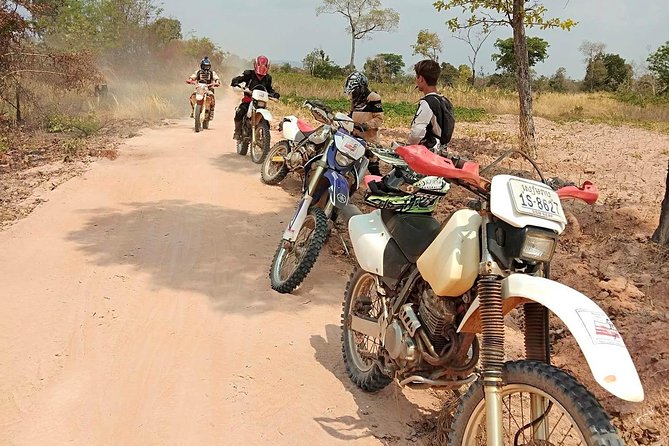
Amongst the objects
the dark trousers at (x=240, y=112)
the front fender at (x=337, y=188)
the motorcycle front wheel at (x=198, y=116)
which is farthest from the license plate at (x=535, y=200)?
the motorcycle front wheel at (x=198, y=116)

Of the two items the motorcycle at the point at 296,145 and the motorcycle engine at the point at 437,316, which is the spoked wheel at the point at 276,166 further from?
the motorcycle engine at the point at 437,316

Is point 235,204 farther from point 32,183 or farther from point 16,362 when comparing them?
point 16,362

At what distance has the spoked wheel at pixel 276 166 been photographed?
776cm

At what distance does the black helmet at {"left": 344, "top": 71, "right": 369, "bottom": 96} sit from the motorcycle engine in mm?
3830

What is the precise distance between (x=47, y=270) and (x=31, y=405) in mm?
2037

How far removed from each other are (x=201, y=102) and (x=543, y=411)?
37.5ft

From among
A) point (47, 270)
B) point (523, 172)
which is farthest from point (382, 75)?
point (47, 270)

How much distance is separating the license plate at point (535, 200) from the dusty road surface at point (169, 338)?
1.46 metres

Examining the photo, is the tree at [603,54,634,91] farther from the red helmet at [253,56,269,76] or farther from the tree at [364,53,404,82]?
the red helmet at [253,56,269,76]

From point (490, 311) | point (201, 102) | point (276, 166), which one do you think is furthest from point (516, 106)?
point (490, 311)

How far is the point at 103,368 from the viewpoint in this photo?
349 centimetres

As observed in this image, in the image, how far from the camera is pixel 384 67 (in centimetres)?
5584

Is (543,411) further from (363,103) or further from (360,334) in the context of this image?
(363,103)

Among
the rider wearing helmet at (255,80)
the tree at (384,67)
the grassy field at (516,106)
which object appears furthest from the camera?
the tree at (384,67)
